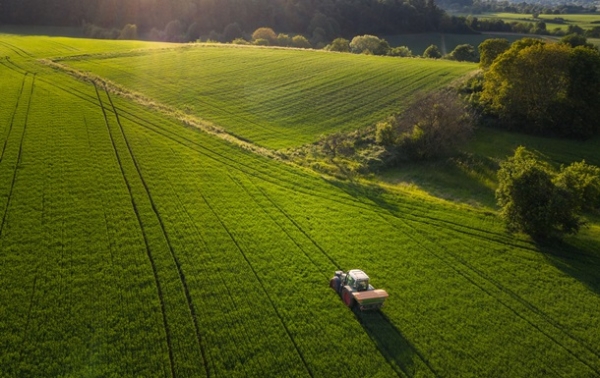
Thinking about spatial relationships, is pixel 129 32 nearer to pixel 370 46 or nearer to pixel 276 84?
pixel 370 46

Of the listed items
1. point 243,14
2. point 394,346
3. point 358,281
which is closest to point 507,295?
point 394,346

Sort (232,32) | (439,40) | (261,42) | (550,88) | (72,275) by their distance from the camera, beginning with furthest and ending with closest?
(439,40) → (232,32) → (261,42) → (550,88) → (72,275)

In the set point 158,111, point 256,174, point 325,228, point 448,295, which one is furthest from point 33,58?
point 448,295

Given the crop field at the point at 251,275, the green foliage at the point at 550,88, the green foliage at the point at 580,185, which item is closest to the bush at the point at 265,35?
the green foliage at the point at 550,88

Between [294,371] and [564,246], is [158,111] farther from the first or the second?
[564,246]

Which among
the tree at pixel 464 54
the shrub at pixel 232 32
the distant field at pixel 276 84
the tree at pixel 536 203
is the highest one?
the shrub at pixel 232 32

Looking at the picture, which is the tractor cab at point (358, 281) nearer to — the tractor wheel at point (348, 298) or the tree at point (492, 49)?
the tractor wheel at point (348, 298)

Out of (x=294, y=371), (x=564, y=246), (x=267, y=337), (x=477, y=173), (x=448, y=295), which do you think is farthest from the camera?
(x=477, y=173)
